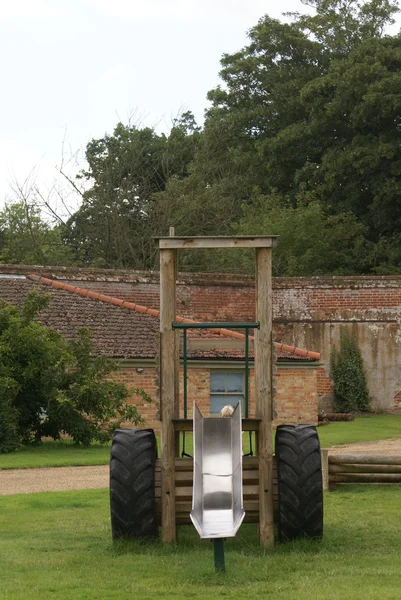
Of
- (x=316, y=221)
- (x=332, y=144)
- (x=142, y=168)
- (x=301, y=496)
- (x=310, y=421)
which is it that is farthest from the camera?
(x=142, y=168)

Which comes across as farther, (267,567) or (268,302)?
(268,302)

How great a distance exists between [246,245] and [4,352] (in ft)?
40.2

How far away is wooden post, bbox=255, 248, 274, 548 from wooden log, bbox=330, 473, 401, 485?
4.95 meters

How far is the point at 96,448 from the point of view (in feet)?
75.3

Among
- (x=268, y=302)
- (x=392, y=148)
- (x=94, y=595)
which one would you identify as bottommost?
(x=94, y=595)

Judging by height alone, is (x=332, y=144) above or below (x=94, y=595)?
above

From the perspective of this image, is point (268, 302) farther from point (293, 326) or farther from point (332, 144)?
point (332, 144)

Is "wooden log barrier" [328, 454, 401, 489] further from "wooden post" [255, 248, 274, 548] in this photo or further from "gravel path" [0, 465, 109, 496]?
"wooden post" [255, 248, 274, 548]

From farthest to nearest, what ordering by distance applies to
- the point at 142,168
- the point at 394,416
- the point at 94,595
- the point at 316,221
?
the point at 142,168 → the point at 316,221 → the point at 394,416 → the point at 94,595

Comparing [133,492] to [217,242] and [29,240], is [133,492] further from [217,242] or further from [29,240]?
[29,240]

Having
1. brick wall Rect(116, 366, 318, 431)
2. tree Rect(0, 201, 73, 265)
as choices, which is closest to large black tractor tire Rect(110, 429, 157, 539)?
brick wall Rect(116, 366, 318, 431)

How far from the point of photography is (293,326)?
35.1 m

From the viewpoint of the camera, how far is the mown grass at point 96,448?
2003 centimetres

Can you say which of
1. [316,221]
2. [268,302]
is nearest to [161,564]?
[268,302]
